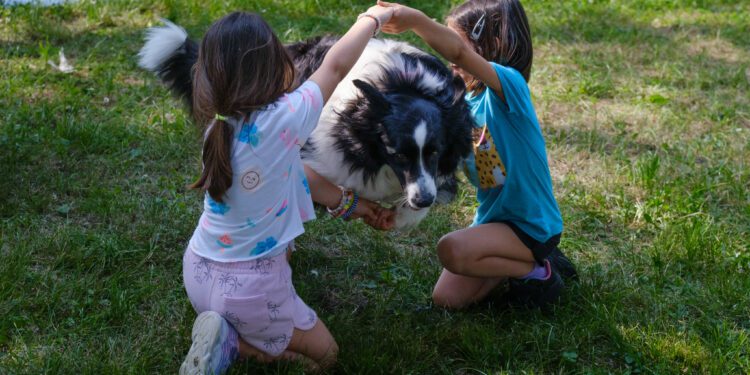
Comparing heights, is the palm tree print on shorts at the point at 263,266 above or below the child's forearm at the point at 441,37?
below

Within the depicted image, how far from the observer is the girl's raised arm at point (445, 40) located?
255 cm

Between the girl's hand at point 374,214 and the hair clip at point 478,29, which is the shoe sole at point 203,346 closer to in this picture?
the girl's hand at point 374,214

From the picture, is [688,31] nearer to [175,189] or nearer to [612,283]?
[612,283]

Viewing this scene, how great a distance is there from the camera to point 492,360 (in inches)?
105

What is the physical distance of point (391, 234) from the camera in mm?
3562

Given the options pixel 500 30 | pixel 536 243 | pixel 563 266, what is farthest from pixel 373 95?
pixel 563 266

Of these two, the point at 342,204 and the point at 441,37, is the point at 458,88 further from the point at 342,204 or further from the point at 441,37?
the point at 342,204

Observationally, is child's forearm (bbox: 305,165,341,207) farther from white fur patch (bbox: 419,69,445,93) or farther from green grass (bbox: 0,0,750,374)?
white fur patch (bbox: 419,69,445,93)

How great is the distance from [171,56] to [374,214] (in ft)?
4.54

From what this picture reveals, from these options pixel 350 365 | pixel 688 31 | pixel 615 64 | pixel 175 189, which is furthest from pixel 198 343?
pixel 688 31

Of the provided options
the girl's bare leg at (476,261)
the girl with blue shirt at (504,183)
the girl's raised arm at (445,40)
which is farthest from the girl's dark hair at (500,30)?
the girl's bare leg at (476,261)

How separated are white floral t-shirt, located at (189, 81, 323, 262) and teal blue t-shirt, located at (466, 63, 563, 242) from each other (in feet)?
2.70

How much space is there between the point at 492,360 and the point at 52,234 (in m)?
1.94

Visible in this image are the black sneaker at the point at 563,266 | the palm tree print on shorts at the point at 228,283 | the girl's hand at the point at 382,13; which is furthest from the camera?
the black sneaker at the point at 563,266
